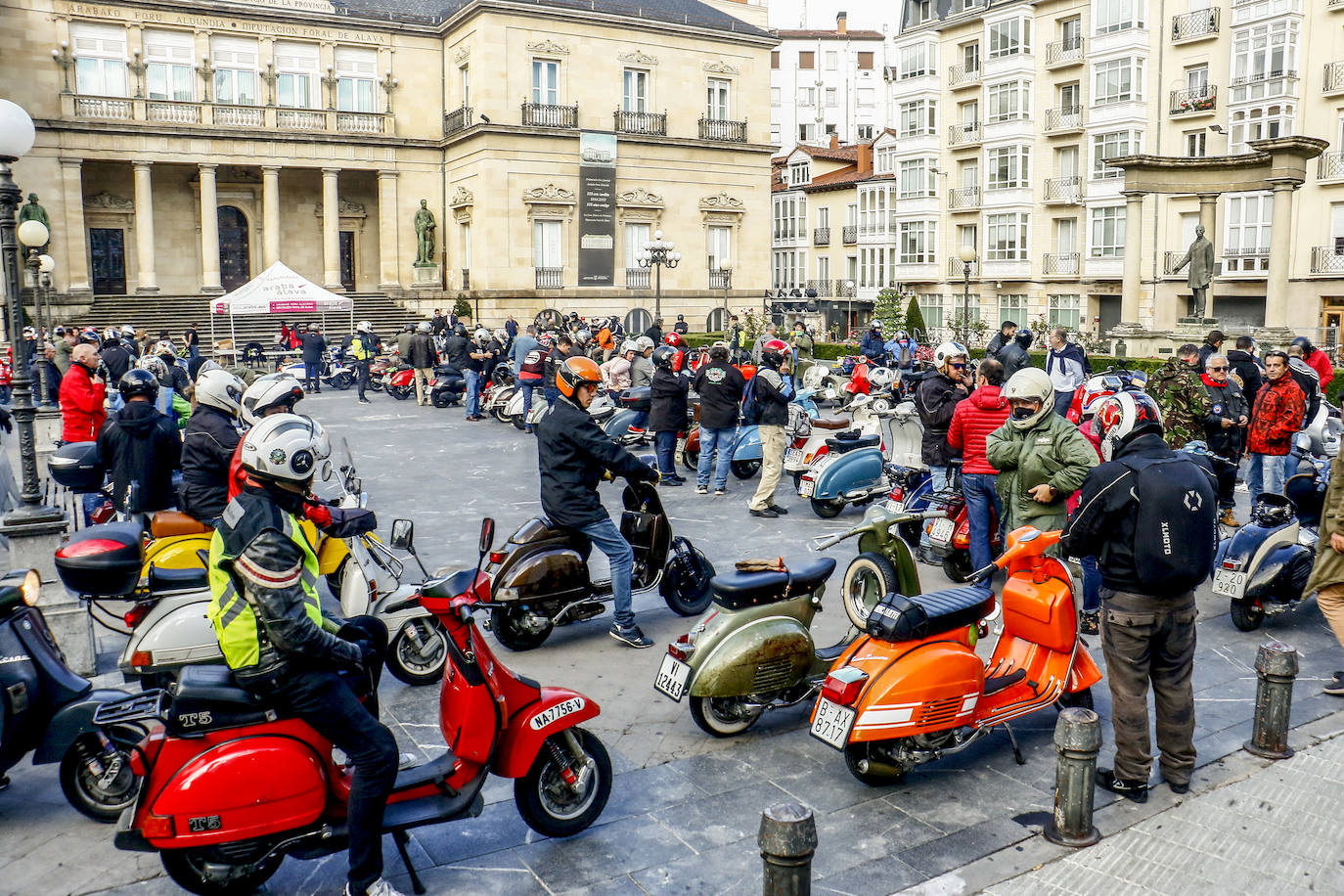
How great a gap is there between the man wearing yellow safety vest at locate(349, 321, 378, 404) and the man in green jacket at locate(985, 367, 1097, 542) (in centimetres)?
1909

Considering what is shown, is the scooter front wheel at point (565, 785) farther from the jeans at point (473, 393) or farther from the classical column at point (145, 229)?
the classical column at point (145, 229)

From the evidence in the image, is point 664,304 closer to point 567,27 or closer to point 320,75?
point 567,27

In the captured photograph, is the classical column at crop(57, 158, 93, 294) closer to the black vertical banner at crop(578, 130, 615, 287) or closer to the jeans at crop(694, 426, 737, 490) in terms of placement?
the black vertical banner at crop(578, 130, 615, 287)

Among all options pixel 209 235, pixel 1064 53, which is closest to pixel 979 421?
pixel 209 235

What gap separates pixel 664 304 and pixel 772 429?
2976 cm

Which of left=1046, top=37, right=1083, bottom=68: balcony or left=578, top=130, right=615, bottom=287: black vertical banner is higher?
left=1046, top=37, right=1083, bottom=68: balcony

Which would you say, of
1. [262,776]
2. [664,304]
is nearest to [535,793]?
[262,776]

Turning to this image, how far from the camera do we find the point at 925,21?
46031mm

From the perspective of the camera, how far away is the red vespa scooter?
3.90 metres

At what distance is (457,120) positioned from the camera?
38812mm

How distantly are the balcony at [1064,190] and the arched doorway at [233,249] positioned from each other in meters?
30.6

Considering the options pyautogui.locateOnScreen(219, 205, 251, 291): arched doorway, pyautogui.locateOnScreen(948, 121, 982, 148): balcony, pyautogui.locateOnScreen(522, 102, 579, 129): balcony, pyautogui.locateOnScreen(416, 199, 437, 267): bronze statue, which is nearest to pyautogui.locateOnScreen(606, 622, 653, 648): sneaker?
pyautogui.locateOnScreen(522, 102, 579, 129): balcony

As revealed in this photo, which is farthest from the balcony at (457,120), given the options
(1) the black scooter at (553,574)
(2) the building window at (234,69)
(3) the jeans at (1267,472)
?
(1) the black scooter at (553,574)

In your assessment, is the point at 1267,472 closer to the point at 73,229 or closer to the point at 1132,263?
the point at 1132,263
